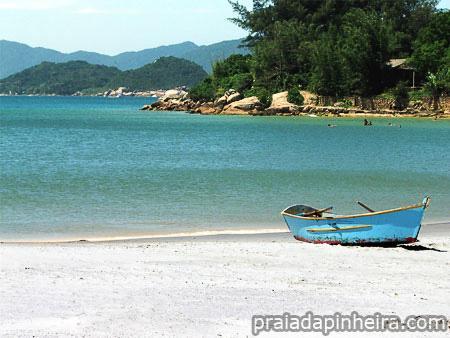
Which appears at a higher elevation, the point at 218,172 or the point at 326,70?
the point at 326,70

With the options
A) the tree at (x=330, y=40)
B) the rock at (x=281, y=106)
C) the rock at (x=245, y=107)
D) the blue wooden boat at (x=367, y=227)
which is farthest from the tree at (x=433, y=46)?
the blue wooden boat at (x=367, y=227)

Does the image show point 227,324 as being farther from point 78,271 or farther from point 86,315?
point 78,271

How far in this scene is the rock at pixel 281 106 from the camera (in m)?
95.3

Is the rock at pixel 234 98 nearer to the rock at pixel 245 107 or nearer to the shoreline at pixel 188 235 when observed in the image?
the rock at pixel 245 107

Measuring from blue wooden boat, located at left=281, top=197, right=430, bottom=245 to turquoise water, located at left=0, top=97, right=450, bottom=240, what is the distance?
3587 millimetres

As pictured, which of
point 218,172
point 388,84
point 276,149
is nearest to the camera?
point 218,172

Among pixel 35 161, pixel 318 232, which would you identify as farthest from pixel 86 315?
pixel 35 161

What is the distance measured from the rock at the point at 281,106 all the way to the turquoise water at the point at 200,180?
35.7 meters

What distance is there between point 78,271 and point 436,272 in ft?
21.1

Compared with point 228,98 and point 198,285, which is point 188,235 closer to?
point 198,285

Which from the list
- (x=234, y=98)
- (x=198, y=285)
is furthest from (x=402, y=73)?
(x=198, y=285)

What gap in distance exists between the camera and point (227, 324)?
897 centimetres

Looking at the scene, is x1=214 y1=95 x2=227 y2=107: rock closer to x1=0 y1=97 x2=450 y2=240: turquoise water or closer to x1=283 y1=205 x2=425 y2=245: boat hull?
x1=0 y1=97 x2=450 y2=240: turquoise water

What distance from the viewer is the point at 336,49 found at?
95438mm
